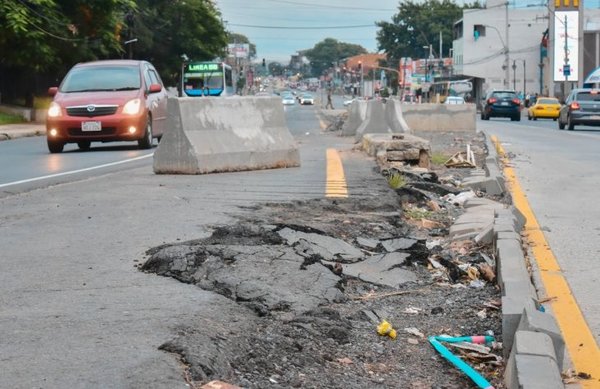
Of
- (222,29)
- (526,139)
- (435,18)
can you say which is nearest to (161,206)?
(526,139)

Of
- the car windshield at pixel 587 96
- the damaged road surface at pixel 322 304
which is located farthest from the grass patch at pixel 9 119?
the damaged road surface at pixel 322 304

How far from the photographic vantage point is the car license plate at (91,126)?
16922mm

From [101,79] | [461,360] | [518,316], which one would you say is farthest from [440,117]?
[461,360]

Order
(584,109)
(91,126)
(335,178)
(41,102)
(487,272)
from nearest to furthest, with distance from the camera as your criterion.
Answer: (487,272) < (335,178) < (91,126) < (584,109) < (41,102)

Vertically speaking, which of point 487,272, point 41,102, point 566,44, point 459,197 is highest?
point 566,44

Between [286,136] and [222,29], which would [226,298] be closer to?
[286,136]

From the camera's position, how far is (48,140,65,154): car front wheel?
17422 mm

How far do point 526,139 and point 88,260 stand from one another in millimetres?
21361

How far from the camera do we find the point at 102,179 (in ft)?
37.8

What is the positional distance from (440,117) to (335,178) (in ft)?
64.7

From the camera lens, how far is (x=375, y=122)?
21.8 metres

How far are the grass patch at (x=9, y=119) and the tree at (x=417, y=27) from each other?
9417 cm

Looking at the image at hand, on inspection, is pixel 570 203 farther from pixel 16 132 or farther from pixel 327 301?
pixel 16 132

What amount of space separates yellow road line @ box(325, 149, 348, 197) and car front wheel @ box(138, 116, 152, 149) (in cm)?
421
